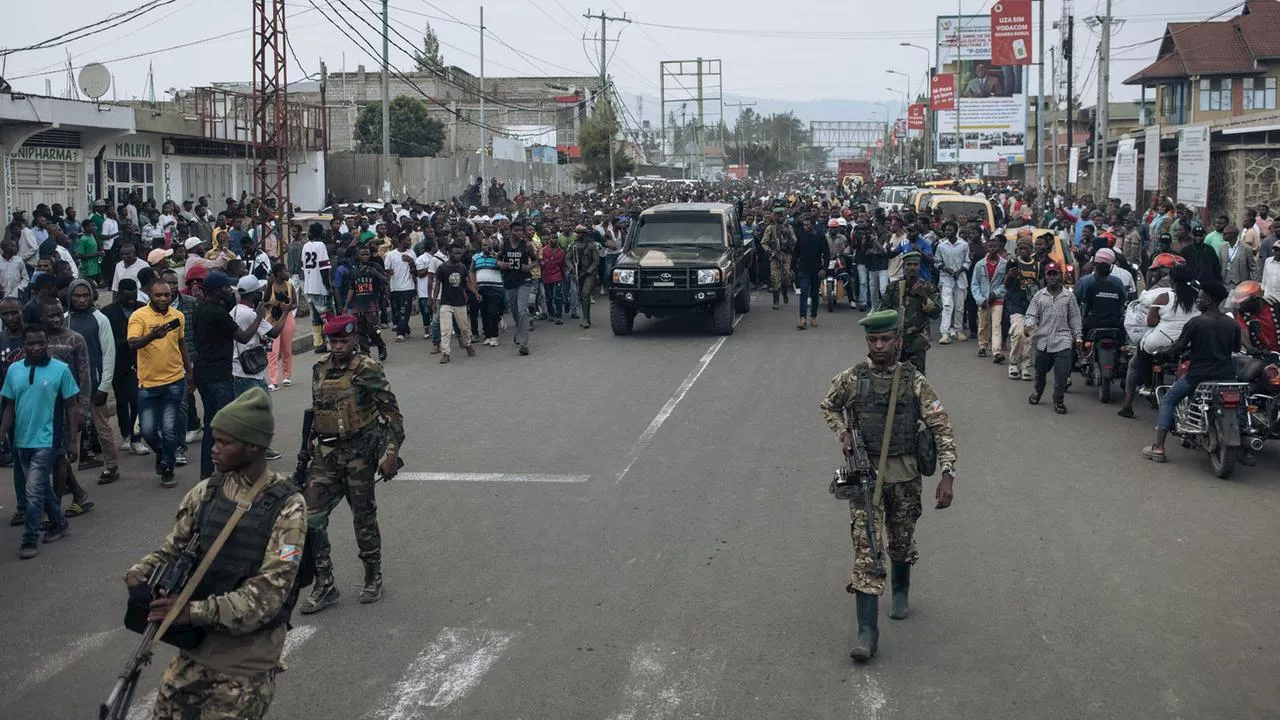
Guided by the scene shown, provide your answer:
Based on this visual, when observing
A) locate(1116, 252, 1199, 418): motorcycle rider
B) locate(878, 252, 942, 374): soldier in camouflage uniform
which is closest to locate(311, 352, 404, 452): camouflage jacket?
locate(878, 252, 942, 374): soldier in camouflage uniform

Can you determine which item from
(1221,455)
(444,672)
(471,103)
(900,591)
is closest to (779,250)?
(1221,455)

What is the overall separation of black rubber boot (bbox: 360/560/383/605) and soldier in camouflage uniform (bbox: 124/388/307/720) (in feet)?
9.53

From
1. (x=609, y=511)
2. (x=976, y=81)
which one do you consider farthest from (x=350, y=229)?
(x=976, y=81)

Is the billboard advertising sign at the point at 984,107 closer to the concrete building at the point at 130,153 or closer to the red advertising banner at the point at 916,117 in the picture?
the red advertising banner at the point at 916,117

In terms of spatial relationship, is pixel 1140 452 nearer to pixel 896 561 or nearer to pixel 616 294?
pixel 896 561

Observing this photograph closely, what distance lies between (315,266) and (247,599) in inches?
573

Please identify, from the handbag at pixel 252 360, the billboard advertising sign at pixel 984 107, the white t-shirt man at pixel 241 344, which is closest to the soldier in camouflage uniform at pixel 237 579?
the handbag at pixel 252 360

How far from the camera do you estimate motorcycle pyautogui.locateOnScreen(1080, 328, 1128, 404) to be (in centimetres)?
1355

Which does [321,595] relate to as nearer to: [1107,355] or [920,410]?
[920,410]

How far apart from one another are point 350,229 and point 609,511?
1519cm

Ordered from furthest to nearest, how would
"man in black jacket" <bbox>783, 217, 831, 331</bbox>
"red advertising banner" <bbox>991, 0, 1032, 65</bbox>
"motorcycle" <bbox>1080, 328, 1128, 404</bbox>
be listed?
"red advertising banner" <bbox>991, 0, 1032, 65</bbox>
"man in black jacket" <bbox>783, 217, 831, 331</bbox>
"motorcycle" <bbox>1080, 328, 1128, 404</bbox>

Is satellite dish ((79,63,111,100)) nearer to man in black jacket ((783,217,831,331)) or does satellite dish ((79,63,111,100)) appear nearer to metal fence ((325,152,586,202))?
metal fence ((325,152,586,202))

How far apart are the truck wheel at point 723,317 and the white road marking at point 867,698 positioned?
13.5 m

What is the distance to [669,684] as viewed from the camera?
5.94 m
